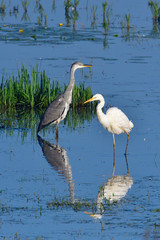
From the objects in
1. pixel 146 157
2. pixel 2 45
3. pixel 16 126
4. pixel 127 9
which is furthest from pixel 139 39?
pixel 146 157

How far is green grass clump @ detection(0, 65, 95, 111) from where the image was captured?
1385 centimetres

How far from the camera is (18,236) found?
6895 millimetres

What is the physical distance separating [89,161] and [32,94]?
3878 mm

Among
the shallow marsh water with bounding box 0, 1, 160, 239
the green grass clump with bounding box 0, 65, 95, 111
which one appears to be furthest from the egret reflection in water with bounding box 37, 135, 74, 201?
the green grass clump with bounding box 0, 65, 95, 111

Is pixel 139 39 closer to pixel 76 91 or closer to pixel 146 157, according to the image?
pixel 76 91

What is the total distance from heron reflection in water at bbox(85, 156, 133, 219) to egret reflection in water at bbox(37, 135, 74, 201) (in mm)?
455

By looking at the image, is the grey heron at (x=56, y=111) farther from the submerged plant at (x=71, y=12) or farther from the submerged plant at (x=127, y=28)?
the submerged plant at (x=71, y=12)

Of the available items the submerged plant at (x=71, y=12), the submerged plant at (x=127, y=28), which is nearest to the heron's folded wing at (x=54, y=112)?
the submerged plant at (x=127, y=28)

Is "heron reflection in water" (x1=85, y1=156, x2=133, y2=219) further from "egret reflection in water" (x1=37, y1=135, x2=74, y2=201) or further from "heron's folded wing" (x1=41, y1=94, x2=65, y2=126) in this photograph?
"heron's folded wing" (x1=41, y1=94, x2=65, y2=126)

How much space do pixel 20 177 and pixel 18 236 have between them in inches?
100

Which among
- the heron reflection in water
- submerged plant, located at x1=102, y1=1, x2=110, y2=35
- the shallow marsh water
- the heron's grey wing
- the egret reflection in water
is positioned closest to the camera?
the shallow marsh water

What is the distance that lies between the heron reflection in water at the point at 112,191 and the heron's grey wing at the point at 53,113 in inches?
111

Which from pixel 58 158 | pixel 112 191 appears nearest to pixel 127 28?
pixel 58 158

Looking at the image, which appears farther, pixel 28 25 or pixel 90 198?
pixel 28 25
